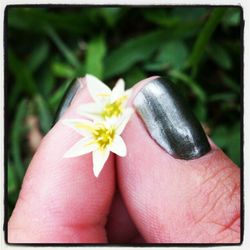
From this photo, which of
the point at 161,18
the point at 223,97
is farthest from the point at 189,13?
the point at 223,97

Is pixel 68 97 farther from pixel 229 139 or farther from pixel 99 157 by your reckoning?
pixel 229 139

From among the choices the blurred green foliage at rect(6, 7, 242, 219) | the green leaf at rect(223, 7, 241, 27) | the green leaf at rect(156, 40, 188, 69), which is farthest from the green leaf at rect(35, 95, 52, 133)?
the green leaf at rect(223, 7, 241, 27)

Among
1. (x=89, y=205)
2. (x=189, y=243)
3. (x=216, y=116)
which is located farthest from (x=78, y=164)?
(x=216, y=116)

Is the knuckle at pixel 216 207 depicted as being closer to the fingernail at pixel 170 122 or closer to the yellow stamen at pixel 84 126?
the fingernail at pixel 170 122

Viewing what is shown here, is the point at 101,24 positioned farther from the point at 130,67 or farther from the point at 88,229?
the point at 88,229

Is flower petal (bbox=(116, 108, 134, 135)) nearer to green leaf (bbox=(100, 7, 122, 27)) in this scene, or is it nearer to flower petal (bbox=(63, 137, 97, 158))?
flower petal (bbox=(63, 137, 97, 158))

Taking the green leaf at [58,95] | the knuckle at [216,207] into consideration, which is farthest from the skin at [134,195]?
the green leaf at [58,95]
